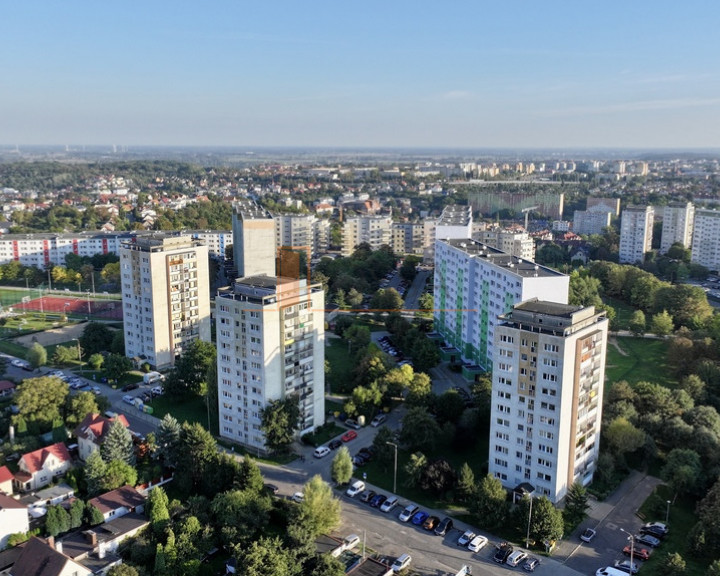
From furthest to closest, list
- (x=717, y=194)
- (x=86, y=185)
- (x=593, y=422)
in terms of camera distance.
A: 1. (x=86, y=185)
2. (x=717, y=194)
3. (x=593, y=422)

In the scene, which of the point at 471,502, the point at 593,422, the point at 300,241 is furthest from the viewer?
the point at 300,241

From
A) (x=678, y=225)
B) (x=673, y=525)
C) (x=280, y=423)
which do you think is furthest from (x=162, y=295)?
(x=678, y=225)

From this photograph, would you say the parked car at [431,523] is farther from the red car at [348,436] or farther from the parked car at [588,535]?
the red car at [348,436]

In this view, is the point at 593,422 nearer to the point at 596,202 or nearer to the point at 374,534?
the point at 374,534

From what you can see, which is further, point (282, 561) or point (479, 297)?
point (479, 297)

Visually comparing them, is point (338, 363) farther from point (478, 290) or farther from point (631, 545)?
point (631, 545)

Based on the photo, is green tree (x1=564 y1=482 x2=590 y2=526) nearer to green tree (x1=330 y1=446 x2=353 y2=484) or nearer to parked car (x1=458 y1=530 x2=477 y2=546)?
parked car (x1=458 y1=530 x2=477 y2=546)

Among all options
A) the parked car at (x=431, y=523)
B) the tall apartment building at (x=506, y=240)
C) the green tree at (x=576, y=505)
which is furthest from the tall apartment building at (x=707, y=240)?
the parked car at (x=431, y=523)

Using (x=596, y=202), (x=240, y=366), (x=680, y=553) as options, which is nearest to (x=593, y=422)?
(x=680, y=553)
